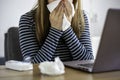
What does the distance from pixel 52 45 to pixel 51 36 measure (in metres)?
0.04

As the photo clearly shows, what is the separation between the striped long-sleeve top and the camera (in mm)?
1205

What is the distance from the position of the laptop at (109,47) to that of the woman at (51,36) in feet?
1.53

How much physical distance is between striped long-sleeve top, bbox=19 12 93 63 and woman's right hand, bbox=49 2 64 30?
25 millimetres

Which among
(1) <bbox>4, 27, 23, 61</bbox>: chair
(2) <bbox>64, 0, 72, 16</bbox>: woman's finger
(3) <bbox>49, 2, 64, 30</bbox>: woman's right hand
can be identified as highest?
(2) <bbox>64, 0, 72, 16</bbox>: woman's finger

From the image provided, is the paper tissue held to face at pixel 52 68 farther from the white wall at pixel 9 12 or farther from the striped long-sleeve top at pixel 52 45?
the white wall at pixel 9 12

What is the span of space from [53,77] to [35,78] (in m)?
0.05

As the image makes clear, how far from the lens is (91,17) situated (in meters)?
2.56

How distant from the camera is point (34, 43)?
1270 millimetres

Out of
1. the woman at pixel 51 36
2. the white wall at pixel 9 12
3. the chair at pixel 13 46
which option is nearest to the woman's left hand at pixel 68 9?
the woman at pixel 51 36

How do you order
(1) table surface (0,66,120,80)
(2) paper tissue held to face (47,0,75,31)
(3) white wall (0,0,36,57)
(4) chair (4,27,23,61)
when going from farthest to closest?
(3) white wall (0,0,36,57) < (4) chair (4,27,23,61) < (2) paper tissue held to face (47,0,75,31) < (1) table surface (0,66,120,80)

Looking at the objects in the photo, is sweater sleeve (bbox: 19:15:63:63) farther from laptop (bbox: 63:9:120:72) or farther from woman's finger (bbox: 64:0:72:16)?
laptop (bbox: 63:9:120:72)

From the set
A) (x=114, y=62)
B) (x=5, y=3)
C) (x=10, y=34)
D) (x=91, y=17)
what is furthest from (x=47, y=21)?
(x=91, y=17)

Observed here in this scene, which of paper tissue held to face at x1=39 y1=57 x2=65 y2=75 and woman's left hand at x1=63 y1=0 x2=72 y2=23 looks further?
woman's left hand at x1=63 y1=0 x2=72 y2=23

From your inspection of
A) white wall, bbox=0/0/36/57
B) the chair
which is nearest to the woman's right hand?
the chair
